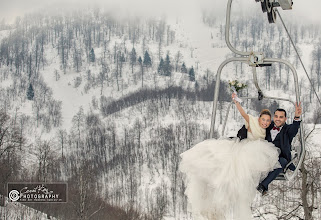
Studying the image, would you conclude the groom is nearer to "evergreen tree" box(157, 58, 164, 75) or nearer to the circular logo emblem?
the circular logo emblem

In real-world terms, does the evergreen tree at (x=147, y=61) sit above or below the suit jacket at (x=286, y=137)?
above

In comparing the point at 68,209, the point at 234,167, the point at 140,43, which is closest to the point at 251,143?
the point at 234,167

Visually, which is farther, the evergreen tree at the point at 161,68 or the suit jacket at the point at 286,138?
the evergreen tree at the point at 161,68

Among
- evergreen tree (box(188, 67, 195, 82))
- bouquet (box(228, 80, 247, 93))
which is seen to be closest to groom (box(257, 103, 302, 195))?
bouquet (box(228, 80, 247, 93))

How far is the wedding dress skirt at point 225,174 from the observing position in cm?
356

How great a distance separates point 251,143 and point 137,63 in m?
120

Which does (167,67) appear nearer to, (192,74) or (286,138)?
(192,74)

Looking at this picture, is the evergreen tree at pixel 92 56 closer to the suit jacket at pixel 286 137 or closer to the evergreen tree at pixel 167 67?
the evergreen tree at pixel 167 67

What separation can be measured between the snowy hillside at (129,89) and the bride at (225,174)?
25.8 metres

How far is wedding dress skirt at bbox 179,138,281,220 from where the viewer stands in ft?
11.7

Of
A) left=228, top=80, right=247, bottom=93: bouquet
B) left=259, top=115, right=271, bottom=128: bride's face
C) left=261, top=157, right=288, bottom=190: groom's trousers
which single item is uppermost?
left=228, top=80, right=247, bottom=93: bouquet

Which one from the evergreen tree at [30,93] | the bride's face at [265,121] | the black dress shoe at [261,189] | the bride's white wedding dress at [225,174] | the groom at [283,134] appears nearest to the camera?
the bride's white wedding dress at [225,174]

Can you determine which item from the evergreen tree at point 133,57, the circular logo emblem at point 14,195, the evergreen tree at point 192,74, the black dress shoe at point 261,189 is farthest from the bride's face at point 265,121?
the evergreen tree at point 133,57

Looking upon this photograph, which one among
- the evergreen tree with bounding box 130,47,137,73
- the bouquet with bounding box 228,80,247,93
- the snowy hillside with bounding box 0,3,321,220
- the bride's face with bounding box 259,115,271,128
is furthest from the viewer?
the evergreen tree with bounding box 130,47,137,73
